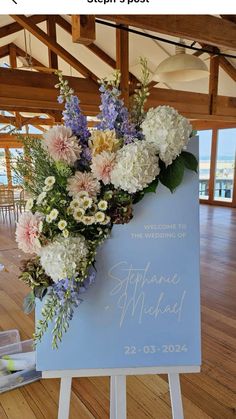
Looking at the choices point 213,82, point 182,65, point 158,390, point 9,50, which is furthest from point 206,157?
point 158,390

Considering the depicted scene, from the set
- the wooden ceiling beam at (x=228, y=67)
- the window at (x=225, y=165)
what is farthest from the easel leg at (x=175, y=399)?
the window at (x=225, y=165)

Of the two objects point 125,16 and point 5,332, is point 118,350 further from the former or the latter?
point 125,16

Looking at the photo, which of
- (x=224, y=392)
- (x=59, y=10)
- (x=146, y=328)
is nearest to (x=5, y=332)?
(x=224, y=392)

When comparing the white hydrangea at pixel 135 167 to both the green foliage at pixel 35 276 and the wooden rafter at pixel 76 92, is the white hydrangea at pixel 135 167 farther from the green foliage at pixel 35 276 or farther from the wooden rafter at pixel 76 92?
the wooden rafter at pixel 76 92

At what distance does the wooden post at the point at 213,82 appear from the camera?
20.3ft

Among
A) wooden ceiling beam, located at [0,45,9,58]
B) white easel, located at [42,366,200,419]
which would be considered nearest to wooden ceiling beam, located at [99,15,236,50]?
white easel, located at [42,366,200,419]

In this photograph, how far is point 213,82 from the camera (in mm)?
6312

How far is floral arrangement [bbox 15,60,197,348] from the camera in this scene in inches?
33.6

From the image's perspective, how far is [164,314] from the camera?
100 centimetres

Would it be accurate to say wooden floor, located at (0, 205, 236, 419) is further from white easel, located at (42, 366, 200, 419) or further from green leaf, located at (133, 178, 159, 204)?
green leaf, located at (133, 178, 159, 204)

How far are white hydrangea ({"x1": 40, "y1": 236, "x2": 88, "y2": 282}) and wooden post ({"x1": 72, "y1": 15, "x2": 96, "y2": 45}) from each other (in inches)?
74.2

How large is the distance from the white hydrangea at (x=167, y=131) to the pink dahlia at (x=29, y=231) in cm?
40

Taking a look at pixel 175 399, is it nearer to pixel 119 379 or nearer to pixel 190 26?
pixel 119 379

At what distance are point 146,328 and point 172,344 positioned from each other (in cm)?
10
